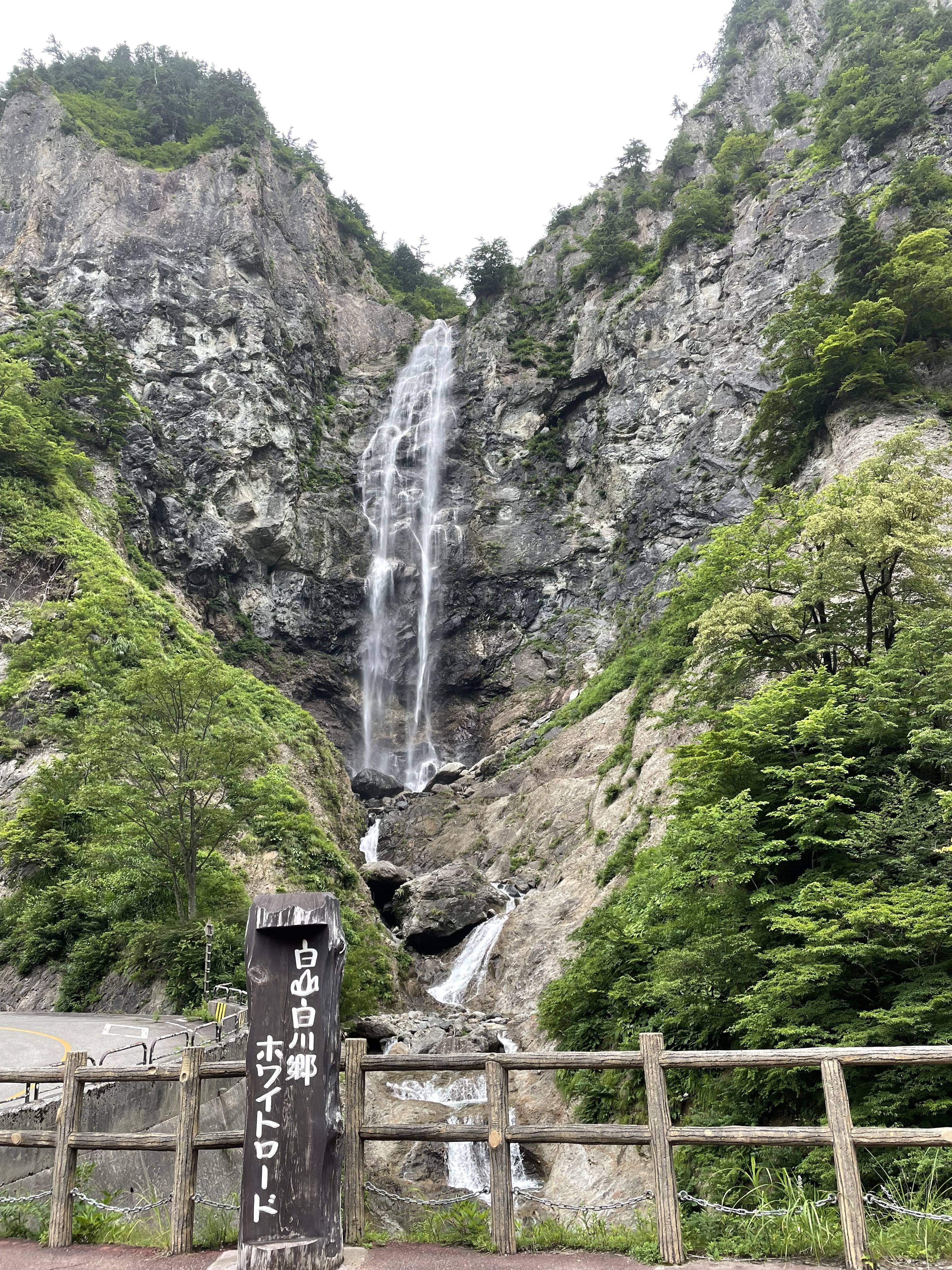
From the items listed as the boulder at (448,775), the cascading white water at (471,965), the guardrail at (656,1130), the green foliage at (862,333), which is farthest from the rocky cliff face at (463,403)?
the guardrail at (656,1130)

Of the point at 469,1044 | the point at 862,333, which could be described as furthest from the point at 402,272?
the point at 469,1044

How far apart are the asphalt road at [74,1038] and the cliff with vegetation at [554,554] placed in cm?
126

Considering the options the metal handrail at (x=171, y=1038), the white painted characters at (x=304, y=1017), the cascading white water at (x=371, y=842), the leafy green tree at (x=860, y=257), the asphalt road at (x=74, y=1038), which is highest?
the leafy green tree at (x=860, y=257)

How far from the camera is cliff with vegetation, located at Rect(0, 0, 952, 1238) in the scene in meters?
8.46

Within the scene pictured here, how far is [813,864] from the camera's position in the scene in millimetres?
8102

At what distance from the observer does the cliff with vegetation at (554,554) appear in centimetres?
846

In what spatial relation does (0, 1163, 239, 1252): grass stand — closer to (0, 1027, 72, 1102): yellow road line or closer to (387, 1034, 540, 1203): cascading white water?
(0, 1027, 72, 1102): yellow road line

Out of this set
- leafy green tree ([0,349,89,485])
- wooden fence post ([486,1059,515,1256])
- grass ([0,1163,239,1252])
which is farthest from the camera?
leafy green tree ([0,349,89,485])

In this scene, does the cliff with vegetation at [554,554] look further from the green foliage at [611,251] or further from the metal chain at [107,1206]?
the metal chain at [107,1206]

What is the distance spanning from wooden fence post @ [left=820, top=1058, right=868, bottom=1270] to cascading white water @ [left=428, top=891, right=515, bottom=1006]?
17255 millimetres

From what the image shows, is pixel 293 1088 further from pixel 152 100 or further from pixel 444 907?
pixel 152 100

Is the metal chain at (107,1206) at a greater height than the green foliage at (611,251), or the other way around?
the green foliage at (611,251)

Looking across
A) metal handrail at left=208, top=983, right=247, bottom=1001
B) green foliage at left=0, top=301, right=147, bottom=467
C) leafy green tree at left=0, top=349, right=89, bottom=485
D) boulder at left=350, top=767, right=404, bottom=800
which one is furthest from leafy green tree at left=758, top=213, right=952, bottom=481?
green foliage at left=0, top=301, right=147, bottom=467

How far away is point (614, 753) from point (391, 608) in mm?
21070
